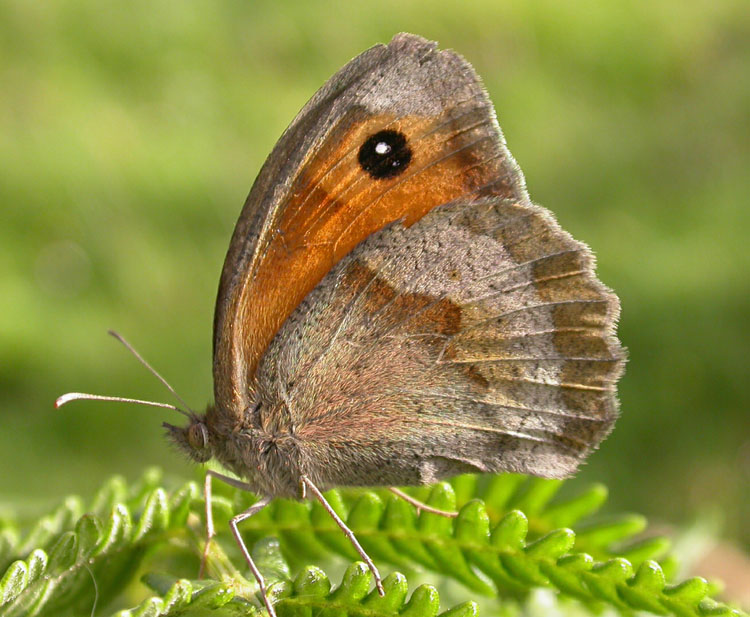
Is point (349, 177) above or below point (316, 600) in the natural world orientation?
above

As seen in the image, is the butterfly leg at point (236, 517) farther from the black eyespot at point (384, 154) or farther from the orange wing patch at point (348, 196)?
the black eyespot at point (384, 154)

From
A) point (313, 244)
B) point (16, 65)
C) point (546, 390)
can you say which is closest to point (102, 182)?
point (16, 65)

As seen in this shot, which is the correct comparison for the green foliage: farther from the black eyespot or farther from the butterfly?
the black eyespot

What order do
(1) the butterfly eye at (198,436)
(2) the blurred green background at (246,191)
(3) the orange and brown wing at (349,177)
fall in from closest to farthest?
(3) the orange and brown wing at (349,177) < (1) the butterfly eye at (198,436) < (2) the blurred green background at (246,191)

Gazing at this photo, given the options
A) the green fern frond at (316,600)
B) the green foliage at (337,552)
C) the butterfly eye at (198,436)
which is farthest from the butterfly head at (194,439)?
the green fern frond at (316,600)

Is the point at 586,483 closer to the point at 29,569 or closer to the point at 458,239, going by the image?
the point at 458,239

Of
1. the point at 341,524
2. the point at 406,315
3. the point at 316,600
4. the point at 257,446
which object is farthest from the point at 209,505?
the point at 406,315

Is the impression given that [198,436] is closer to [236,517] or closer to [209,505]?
[209,505]
